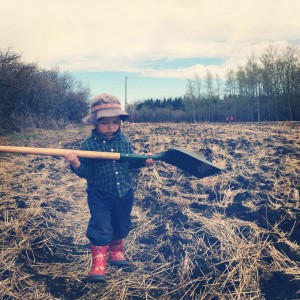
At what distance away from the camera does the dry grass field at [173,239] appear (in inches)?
91.1

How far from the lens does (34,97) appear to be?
18469 millimetres

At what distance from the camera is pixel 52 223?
3463 millimetres

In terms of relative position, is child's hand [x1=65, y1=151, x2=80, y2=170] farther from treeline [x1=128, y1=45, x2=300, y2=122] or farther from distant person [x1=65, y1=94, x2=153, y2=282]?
treeline [x1=128, y1=45, x2=300, y2=122]

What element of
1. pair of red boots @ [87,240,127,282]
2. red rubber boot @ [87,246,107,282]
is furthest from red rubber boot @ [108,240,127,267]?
red rubber boot @ [87,246,107,282]

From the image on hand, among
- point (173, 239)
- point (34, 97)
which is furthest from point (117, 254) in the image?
point (34, 97)

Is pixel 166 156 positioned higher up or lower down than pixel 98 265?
higher up

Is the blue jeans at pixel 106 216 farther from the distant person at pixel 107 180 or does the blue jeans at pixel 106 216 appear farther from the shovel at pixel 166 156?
the shovel at pixel 166 156

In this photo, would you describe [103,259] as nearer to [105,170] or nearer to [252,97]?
[105,170]

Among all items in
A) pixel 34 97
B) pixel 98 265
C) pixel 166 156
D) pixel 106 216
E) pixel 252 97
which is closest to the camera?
pixel 98 265

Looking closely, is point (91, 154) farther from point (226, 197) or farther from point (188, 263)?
point (226, 197)

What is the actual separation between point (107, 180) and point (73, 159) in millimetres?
334

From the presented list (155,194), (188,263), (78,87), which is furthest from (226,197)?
(78,87)

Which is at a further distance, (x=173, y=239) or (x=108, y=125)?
(x=173, y=239)

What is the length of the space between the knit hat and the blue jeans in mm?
572
